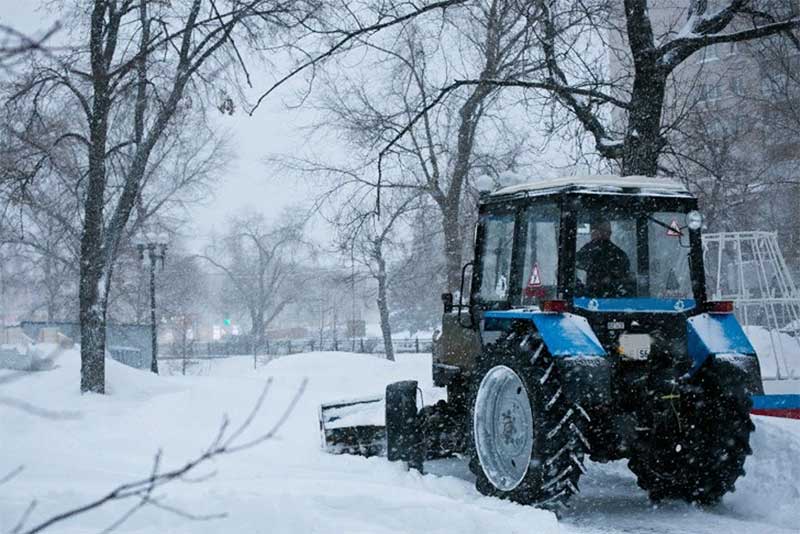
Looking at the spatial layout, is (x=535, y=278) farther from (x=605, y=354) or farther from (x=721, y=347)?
(x=721, y=347)

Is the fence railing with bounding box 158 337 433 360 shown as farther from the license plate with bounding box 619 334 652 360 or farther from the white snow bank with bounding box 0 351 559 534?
the license plate with bounding box 619 334 652 360

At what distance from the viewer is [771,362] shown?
49.5 feet

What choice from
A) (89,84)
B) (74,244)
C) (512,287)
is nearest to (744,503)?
(512,287)

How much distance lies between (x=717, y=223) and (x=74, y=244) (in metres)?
20.9

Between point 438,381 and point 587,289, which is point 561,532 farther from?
point 438,381

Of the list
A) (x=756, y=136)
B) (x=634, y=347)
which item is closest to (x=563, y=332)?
(x=634, y=347)

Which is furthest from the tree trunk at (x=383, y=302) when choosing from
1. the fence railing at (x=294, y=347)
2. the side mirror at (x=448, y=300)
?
the side mirror at (x=448, y=300)

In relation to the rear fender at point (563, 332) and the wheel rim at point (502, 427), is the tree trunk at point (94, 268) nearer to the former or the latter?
the wheel rim at point (502, 427)

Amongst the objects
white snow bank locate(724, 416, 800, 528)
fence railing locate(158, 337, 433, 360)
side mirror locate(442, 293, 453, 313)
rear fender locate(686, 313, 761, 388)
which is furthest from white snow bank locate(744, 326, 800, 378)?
fence railing locate(158, 337, 433, 360)

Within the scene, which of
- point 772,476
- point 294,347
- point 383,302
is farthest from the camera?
point 294,347

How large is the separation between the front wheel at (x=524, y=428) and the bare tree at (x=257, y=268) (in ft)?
168

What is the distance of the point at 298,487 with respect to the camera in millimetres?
6715

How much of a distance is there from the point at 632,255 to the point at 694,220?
0.55m

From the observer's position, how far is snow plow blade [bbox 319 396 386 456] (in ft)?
29.8
